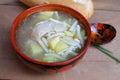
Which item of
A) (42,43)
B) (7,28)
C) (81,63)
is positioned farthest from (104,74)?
(7,28)

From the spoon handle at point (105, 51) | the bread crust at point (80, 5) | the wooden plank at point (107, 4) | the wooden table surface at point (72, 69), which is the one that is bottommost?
the wooden table surface at point (72, 69)

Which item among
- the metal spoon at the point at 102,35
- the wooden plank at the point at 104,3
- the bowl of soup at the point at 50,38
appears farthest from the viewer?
the wooden plank at the point at 104,3

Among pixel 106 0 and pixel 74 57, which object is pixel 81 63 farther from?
pixel 106 0

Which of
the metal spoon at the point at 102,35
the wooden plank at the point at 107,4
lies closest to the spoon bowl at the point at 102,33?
the metal spoon at the point at 102,35

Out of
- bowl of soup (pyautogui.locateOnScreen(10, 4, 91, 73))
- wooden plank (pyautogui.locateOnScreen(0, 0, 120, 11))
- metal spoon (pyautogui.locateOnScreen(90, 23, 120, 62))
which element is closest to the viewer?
bowl of soup (pyautogui.locateOnScreen(10, 4, 91, 73))

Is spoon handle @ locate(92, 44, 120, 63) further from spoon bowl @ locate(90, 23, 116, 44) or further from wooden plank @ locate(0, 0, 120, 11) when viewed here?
wooden plank @ locate(0, 0, 120, 11)

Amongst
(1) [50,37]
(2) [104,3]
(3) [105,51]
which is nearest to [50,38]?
(1) [50,37]

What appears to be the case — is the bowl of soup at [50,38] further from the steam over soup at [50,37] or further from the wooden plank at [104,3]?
the wooden plank at [104,3]

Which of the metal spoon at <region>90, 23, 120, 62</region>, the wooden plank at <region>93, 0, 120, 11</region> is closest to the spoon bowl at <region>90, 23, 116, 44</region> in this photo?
the metal spoon at <region>90, 23, 120, 62</region>
